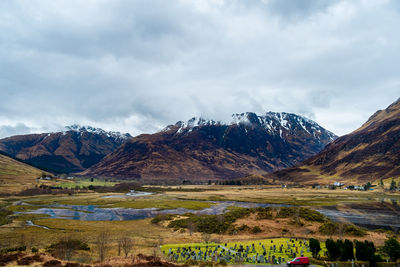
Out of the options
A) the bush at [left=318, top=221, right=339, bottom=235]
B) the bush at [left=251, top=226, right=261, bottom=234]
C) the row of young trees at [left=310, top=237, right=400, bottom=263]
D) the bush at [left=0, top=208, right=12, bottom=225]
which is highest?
the row of young trees at [left=310, top=237, right=400, bottom=263]

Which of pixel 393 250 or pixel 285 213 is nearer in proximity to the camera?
A: pixel 393 250

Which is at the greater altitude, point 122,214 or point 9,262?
point 9,262

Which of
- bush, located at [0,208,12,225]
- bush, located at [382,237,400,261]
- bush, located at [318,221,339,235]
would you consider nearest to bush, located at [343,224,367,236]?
bush, located at [318,221,339,235]

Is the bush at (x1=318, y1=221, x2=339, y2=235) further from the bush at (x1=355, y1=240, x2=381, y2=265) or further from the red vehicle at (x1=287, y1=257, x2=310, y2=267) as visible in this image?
the red vehicle at (x1=287, y1=257, x2=310, y2=267)

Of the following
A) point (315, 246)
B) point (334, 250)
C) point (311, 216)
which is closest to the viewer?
point (334, 250)

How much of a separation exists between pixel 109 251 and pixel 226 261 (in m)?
23.7

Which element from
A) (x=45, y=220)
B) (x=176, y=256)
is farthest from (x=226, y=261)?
(x=45, y=220)

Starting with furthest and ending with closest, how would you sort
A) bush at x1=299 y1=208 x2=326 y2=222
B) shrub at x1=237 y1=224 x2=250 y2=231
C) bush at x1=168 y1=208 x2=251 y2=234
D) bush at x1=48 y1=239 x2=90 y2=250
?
bush at x1=299 y1=208 x2=326 y2=222 → bush at x1=168 y1=208 x2=251 y2=234 → shrub at x1=237 y1=224 x2=250 y2=231 → bush at x1=48 y1=239 x2=90 y2=250

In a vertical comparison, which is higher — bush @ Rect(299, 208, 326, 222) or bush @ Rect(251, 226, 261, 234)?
bush @ Rect(299, 208, 326, 222)

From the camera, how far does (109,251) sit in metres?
52.5

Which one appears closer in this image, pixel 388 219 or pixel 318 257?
pixel 318 257

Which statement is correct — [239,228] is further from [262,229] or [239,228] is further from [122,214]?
[122,214]

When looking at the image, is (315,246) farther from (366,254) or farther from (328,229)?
(328,229)

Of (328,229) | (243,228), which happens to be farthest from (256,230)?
(328,229)
